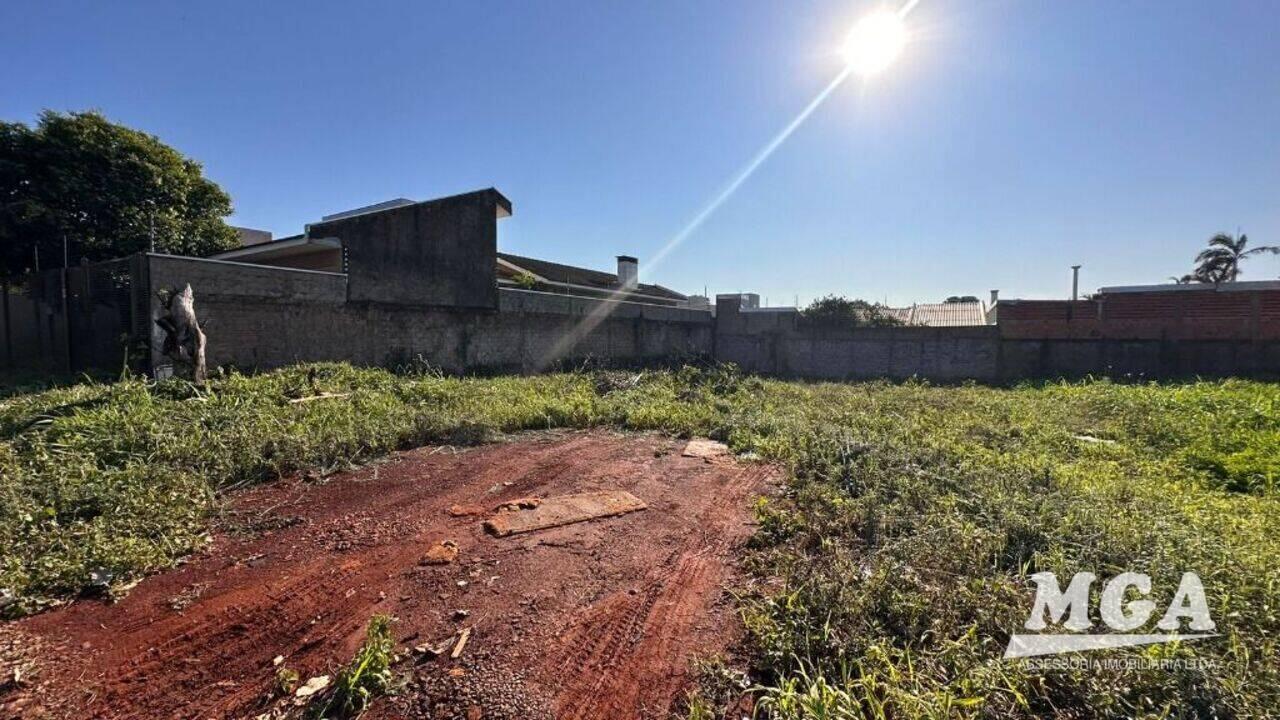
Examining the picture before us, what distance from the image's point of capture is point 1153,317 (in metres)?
13.0

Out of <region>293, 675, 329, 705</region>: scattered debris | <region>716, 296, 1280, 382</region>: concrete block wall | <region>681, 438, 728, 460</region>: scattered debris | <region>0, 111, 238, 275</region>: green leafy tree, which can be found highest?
<region>0, 111, 238, 275</region>: green leafy tree

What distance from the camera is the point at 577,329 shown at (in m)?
12.9

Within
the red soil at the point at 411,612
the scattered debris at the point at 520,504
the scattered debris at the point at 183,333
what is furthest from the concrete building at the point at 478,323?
the scattered debris at the point at 520,504

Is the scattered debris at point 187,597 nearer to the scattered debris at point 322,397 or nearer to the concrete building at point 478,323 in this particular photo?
the scattered debris at point 322,397

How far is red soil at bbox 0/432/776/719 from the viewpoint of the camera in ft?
6.45

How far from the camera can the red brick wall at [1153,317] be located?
474 inches

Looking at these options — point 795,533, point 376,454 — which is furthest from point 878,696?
point 376,454

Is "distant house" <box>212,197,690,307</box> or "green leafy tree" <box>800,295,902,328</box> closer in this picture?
"distant house" <box>212,197,690,307</box>

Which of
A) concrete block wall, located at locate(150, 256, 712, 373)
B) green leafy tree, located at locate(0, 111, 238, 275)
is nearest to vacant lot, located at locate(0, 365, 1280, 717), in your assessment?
concrete block wall, located at locate(150, 256, 712, 373)

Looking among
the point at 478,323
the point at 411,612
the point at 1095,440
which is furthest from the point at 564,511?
the point at 478,323

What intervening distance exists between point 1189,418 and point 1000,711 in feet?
27.8

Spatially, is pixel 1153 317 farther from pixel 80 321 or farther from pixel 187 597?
pixel 80 321
